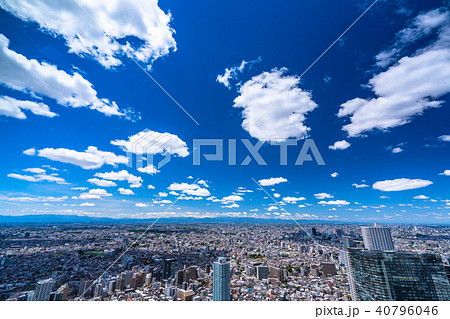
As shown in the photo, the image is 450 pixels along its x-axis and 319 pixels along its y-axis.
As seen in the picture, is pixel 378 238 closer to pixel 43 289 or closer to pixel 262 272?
pixel 262 272

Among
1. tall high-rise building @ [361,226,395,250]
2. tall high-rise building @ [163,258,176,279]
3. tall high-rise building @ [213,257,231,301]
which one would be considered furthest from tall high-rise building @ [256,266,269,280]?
tall high-rise building @ [361,226,395,250]

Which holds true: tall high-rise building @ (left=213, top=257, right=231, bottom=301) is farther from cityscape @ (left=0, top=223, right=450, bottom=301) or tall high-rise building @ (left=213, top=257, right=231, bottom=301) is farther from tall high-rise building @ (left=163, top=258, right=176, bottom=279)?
tall high-rise building @ (left=163, top=258, right=176, bottom=279)

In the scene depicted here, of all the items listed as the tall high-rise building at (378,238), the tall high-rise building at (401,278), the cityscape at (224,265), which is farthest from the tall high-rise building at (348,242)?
the tall high-rise building at (401,278)

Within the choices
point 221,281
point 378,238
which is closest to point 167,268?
point 221,281

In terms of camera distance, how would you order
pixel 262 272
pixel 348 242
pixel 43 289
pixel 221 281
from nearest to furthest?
pixel 43 289 < pixel 221 281 < pixel 262 272 < pixel 348 242
